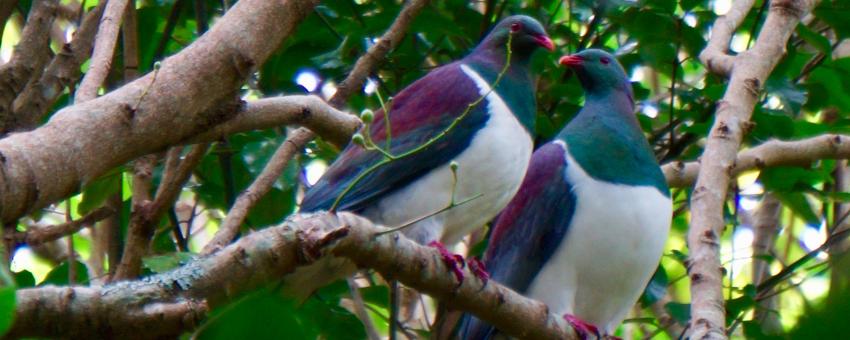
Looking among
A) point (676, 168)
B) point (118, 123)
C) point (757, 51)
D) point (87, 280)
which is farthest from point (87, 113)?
point (676, 168)

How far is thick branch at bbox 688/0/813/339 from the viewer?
2318 mm

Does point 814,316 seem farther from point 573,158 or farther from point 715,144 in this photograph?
point 573,158

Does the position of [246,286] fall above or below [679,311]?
above

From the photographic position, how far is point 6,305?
63 cm

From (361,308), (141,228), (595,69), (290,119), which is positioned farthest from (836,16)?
(141,228)

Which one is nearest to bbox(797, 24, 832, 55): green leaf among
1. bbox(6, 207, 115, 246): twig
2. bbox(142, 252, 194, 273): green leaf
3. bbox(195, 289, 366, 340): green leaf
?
bbox(142, 252, 194, 273): green leaf

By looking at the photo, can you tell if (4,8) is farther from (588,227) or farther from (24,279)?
(588,227)

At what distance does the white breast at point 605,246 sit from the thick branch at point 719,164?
391 mm

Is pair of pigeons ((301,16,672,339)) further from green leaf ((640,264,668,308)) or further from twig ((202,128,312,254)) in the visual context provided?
green leaf ((640,264,668,308))

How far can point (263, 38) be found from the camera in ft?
7.25

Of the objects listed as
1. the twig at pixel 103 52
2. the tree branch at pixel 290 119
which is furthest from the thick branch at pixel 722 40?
the twig at pixel 103 52

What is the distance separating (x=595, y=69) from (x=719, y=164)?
0.85m

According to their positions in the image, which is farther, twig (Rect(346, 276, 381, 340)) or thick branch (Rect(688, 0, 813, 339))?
twig (Rect(346, 276, 381, 340))

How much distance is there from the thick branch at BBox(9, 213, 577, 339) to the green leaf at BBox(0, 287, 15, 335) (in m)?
0.38
